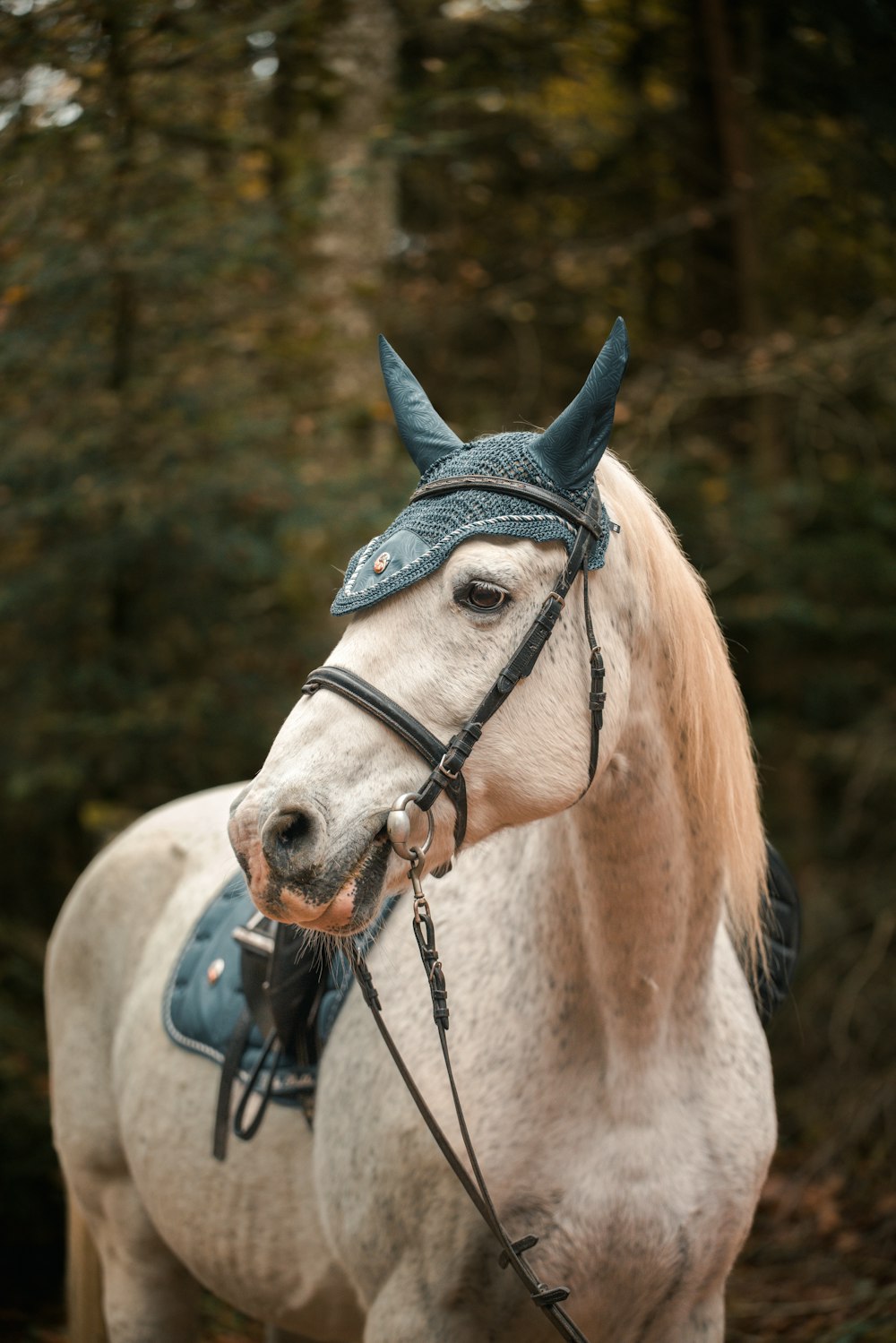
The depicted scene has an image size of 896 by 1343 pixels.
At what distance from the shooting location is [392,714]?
1.60 metres

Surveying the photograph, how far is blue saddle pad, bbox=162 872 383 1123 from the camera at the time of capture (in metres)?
2.34

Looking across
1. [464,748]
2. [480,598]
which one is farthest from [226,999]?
[480,598]

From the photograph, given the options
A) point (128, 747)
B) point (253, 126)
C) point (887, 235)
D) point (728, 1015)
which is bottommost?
point (128, 747)

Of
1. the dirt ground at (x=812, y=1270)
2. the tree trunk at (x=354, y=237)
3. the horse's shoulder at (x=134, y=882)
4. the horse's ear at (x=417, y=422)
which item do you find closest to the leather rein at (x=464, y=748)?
the horse's ear at (x=417, y=422)

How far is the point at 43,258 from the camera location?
4.31 metres

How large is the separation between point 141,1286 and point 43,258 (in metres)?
3.64

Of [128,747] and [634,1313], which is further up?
[634,1313]

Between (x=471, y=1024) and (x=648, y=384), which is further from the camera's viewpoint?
(x=648, y=384)

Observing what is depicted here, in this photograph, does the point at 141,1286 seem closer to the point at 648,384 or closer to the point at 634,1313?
the point at 634,1313

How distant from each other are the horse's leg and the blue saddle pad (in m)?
0.70

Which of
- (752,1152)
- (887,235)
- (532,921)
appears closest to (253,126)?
(887,235)

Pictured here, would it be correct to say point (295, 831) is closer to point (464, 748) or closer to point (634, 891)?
point (464, 748)

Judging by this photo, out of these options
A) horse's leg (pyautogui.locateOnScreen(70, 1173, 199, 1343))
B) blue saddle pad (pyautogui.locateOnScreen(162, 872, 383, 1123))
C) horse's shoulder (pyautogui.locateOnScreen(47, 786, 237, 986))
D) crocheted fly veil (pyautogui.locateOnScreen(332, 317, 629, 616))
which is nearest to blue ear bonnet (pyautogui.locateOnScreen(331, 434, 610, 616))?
crocheted fly veil (pyautogui.locateOnScreen(332, 317, 629, 616))

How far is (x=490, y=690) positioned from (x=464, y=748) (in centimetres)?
10
